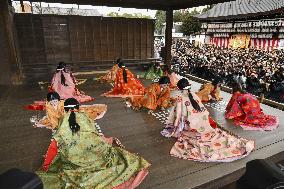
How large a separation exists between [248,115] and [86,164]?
14.0ft

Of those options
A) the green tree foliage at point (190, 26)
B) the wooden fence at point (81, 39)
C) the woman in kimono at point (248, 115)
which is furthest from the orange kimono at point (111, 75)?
the green tree foliage at point (190, 26)

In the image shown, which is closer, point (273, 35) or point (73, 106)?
point (73, 106)

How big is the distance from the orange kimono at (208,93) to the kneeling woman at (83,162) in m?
4.47

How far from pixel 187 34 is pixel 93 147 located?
124 ft

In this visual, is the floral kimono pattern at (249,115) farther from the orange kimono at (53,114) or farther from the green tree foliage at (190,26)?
the green tree foliage at (190,26)

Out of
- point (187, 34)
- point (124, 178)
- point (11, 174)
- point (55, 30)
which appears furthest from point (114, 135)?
point (187, 34)

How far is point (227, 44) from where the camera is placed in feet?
96.9

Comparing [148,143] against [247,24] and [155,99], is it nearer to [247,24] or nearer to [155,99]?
[155,99]

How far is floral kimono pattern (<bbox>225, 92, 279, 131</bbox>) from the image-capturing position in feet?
19.0

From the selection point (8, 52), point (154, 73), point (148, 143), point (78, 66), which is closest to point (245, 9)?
point (154, 73)

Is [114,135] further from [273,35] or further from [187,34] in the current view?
[187,34]

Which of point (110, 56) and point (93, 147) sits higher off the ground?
point (110, 56)

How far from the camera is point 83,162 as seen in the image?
148 inches

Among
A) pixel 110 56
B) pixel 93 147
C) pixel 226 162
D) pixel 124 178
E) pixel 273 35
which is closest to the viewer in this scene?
pixel 124 178
